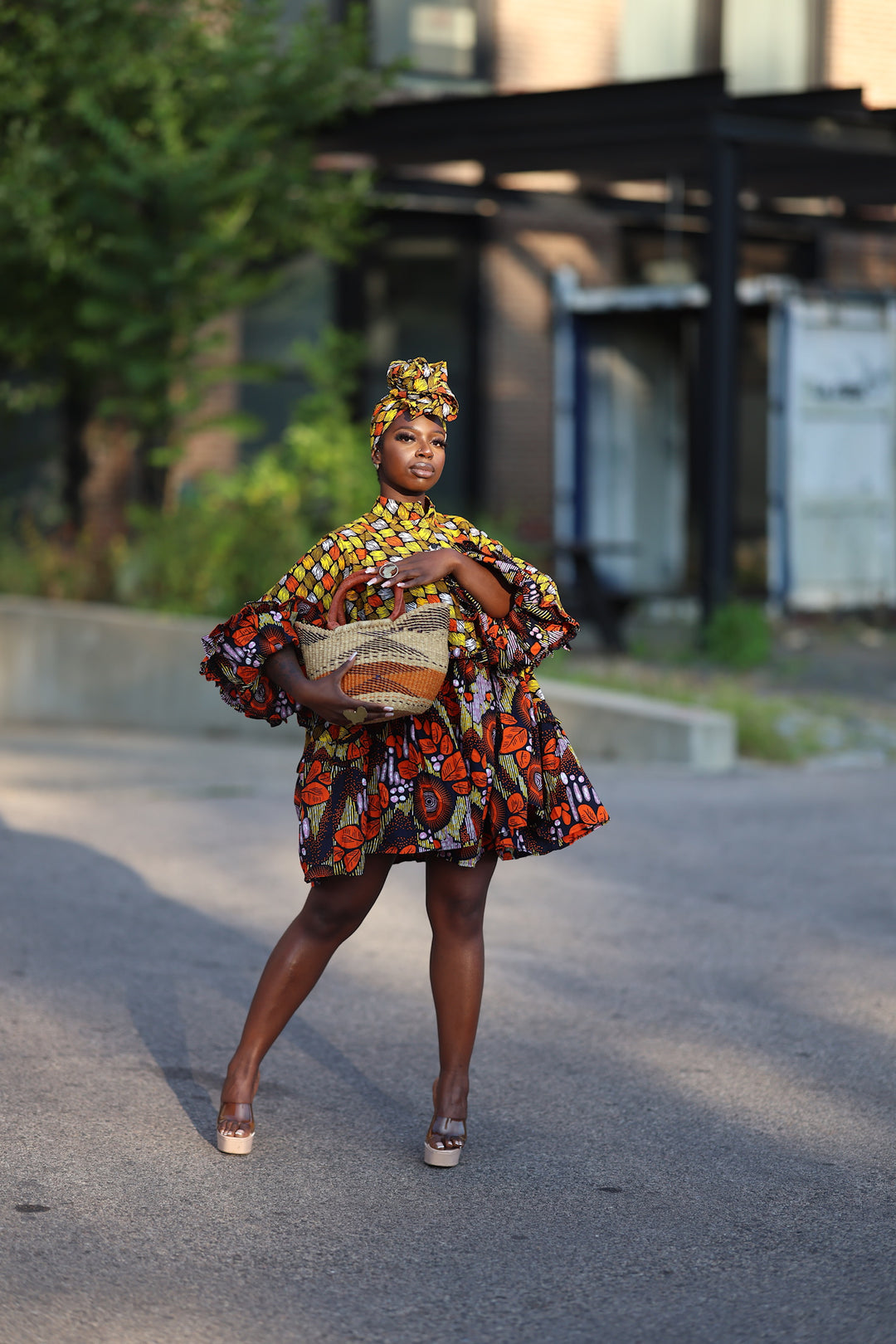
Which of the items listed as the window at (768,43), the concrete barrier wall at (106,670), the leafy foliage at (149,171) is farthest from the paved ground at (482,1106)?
the window at (768,43)

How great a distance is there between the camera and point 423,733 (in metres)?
4.00

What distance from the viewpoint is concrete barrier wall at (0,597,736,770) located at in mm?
10445

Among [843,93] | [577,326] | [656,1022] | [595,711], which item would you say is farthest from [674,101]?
[656,1022]

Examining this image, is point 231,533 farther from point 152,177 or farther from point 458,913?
point 458,913

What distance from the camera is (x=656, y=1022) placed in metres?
5.41

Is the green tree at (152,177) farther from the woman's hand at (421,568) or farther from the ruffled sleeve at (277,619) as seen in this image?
the woman's hand at (421,568)

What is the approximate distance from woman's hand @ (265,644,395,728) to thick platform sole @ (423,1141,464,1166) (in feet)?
3.25

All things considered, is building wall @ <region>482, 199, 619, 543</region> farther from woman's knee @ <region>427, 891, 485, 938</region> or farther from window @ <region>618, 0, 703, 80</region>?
woman's knee @ <region>427, 891, 485, 938</region>

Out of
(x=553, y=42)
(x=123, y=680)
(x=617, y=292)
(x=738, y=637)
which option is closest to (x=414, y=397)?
(x=123, y=680)

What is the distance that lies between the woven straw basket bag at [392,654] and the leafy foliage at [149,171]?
9.49 meters

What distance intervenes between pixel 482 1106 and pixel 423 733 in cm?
115

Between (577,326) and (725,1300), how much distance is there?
48.3 feet

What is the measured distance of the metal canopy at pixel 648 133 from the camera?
44.5ft

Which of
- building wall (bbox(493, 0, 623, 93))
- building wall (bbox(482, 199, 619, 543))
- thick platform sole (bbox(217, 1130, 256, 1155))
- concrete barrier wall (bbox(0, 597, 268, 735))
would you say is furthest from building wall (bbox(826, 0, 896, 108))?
thick platform sole (bbox(217, 1130, 256, 1155))
